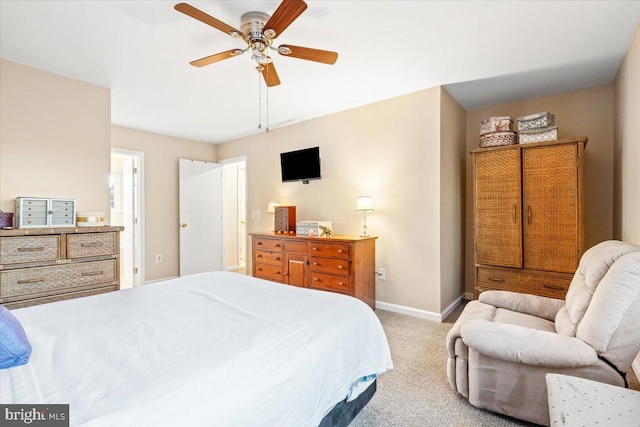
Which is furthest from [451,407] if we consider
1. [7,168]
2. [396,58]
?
[7,168]

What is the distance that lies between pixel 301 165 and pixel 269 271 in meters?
1.57

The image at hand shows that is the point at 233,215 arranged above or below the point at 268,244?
above

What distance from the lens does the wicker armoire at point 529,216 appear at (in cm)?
283

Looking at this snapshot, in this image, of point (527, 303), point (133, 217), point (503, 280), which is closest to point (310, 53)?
point (527, 303)

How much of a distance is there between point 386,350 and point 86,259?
259cm

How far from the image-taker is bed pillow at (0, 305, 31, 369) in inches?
35.6

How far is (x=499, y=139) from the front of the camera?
3.20m

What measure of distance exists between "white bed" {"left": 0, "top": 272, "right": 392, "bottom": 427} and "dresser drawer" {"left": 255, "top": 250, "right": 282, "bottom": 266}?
2.11 meters

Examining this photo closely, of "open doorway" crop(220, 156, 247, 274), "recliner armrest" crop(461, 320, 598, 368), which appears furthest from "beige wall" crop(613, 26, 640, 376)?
"open doorway" crop(220, 156, 247, 274)

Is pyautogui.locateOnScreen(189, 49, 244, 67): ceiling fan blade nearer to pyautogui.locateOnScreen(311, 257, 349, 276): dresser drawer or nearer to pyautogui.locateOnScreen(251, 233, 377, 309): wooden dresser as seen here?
pyautogui.locateOnScreen(251, 233, 377, 309): wooden dresser

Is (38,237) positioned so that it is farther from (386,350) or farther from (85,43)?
(386,350)

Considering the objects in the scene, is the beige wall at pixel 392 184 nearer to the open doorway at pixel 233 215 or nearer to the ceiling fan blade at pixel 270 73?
the ceiling fan blade at pixel 270 73

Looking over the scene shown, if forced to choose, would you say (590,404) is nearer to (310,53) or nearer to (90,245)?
(310,53)

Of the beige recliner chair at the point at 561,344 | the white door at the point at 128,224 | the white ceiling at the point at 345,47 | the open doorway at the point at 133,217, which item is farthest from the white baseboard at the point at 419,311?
the white door at the point at 128,224
